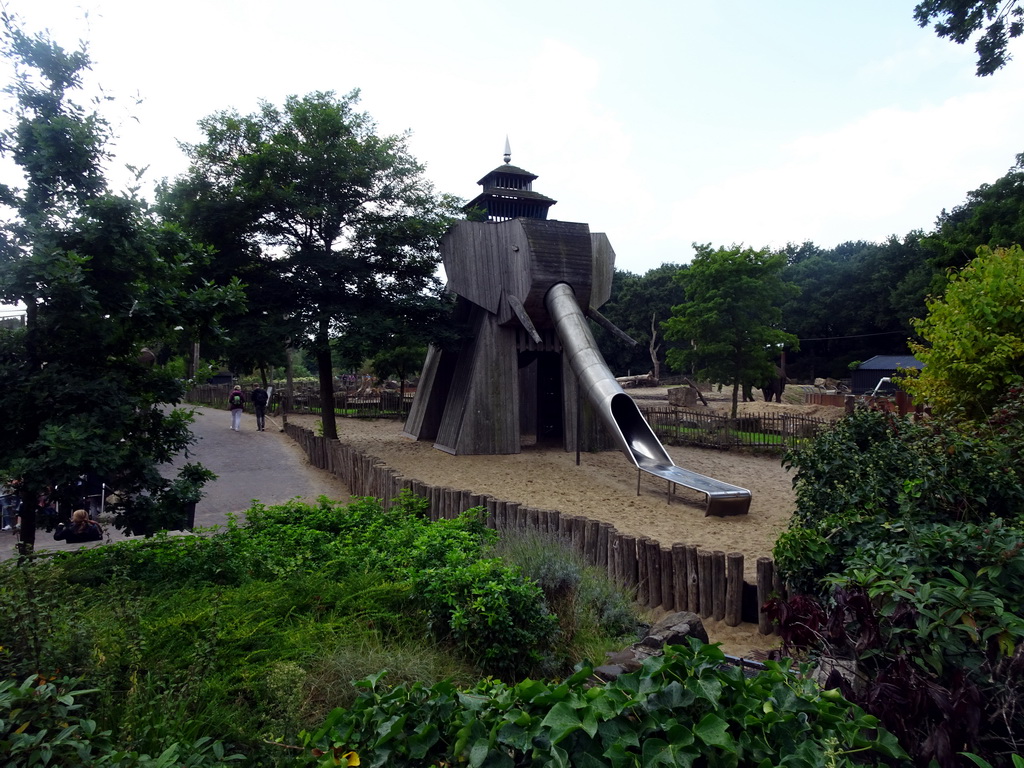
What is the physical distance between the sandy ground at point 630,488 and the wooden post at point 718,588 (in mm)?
109

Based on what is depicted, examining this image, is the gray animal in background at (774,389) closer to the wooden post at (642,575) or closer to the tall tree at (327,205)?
the tall tree at (327,205)

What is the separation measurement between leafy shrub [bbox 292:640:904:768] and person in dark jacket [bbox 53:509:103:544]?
5.81 meters

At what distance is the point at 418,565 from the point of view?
479 centimetres

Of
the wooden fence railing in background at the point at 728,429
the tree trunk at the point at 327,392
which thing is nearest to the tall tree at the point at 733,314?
the wooden fence railing in background at the point at 728,429

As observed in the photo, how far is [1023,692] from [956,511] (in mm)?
2063

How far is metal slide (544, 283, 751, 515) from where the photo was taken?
9.90m

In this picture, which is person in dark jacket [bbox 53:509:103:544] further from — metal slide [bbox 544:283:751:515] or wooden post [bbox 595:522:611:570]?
metal slide [bbox 544:283:751:515]

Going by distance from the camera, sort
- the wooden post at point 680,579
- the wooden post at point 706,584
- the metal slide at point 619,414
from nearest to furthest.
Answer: the wooden post at point 706,584 → the wooden post at point 680,579 → the metal slide at point 619,414

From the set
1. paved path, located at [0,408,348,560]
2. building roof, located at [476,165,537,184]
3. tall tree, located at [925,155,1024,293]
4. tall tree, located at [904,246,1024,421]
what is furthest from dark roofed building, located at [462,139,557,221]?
tall tree, located at [925,155,1024,293]

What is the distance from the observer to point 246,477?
12562mm

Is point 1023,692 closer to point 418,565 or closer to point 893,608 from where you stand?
point 893,608

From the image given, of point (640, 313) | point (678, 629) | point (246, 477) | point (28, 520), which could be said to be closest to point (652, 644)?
point (678, 629)

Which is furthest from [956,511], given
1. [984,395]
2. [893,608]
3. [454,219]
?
[454,219]

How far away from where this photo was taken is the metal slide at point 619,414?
9.90 m
